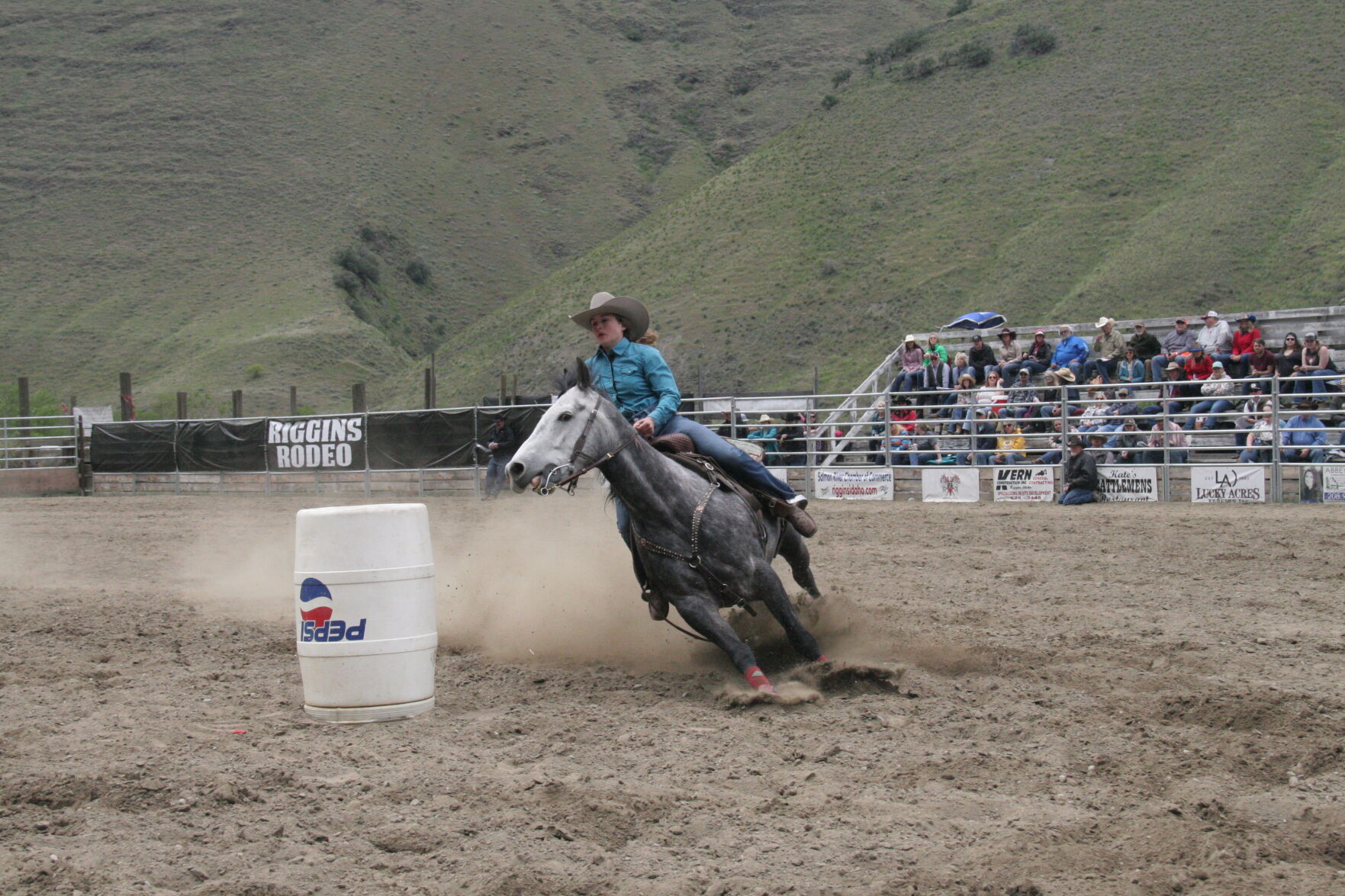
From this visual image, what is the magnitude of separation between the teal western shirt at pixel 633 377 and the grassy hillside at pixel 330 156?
50786mm

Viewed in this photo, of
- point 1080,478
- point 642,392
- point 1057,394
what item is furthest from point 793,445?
point 642,392

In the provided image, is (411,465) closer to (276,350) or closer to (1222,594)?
(1222,594)

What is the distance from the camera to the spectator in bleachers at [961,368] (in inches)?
828

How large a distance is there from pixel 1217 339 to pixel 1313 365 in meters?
1.91

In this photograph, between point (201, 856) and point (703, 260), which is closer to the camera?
point (201, 856)

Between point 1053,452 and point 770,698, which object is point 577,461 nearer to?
point 770,698

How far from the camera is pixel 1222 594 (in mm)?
8695

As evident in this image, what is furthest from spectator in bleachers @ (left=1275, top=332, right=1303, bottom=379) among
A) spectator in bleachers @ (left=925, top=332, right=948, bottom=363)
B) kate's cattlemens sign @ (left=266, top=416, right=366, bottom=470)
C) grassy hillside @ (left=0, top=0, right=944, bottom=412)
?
grassy hillside @ (left=0, top=0, right=944, bottom=412)

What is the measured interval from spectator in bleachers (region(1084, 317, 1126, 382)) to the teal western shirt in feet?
48.4

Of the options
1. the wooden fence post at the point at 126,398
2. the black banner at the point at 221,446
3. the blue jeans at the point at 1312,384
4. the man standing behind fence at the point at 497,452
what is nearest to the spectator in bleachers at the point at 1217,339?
the blue jeans at the point at 1312,384

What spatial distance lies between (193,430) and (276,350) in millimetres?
32759

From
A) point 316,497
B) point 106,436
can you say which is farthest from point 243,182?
point 316,497

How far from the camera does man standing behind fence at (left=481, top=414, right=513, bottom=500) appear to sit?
72.8ft

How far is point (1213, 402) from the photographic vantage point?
57.7ft
